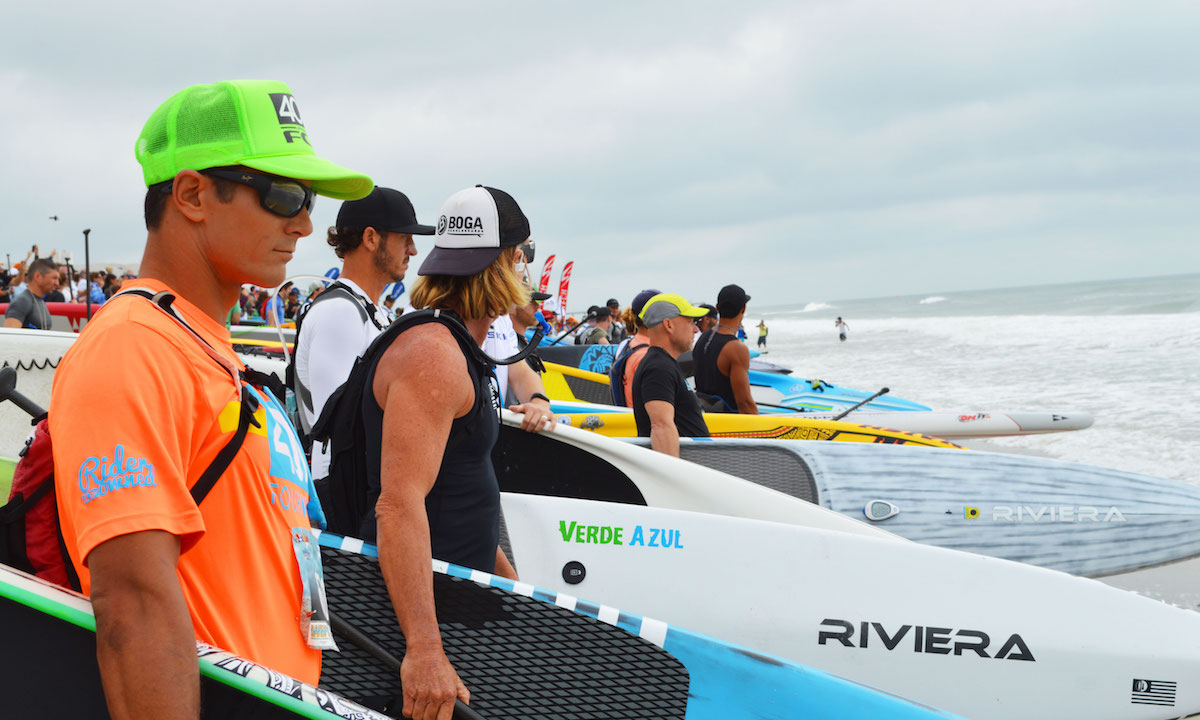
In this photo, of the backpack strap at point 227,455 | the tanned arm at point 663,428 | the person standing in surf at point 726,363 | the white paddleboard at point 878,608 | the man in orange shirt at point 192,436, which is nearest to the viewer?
the man in orange shirt at point 192,436

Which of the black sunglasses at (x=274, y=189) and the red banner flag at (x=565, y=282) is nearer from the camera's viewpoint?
the black sunglasses at (x=274, y=189)

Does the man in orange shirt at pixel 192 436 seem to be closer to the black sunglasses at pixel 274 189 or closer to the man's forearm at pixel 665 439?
the black sunglasses at pixel 274 189

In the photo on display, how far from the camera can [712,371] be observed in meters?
7.31

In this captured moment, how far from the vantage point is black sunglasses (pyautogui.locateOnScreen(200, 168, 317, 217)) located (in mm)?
1279

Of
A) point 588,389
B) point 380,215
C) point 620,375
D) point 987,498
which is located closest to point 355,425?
point 380,215

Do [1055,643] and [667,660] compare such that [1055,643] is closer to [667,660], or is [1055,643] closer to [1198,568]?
[667,660]

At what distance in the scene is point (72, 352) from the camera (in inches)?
43.3

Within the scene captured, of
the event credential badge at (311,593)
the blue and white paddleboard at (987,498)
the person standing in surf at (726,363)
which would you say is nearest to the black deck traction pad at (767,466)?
the blue and white paddleboard at (987,498)

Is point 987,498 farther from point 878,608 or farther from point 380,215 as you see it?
point 380,215

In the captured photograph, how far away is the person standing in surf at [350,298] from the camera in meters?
3.29

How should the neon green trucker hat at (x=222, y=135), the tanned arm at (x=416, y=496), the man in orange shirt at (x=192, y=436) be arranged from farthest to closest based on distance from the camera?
the tanned arm at (x=416, y=496) → the neon green trucker hat at (x=222, y=135) → the man in orange shirt at (x=192, y=436)

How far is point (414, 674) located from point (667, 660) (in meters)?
0.80

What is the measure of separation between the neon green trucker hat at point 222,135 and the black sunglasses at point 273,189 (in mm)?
14

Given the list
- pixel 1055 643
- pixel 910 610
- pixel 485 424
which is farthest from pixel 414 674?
pixel 1055 643
